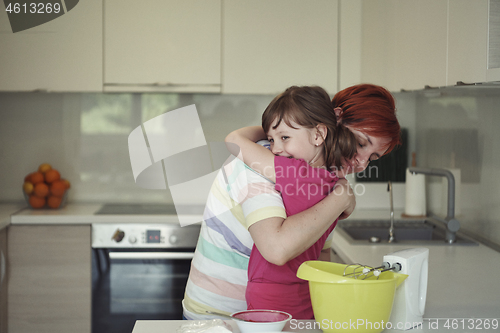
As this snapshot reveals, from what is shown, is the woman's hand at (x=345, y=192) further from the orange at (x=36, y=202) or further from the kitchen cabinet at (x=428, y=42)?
the orange at (x=36, y=202)

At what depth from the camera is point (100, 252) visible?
2.21 m

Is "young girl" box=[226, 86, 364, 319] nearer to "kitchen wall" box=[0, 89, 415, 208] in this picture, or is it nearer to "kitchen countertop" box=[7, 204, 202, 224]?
"kitchen countertop" box=[7, 204, 202, 224]

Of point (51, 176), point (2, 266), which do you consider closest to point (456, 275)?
point (2, 266)

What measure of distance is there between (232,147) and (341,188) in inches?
10.4

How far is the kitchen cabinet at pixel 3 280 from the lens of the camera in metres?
2.13

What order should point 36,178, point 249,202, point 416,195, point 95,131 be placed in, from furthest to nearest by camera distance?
point 95,131, point 36,178, point 416,195, point 249,202

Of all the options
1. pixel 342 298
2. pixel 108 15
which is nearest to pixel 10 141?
pixel 108 15

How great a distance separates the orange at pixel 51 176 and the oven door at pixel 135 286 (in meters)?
0.53

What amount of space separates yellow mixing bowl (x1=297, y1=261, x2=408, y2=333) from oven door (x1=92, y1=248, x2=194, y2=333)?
1483 mm

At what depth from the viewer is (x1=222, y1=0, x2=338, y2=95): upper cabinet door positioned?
2.34 meters

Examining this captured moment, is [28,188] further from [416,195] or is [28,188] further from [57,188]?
[416,195]

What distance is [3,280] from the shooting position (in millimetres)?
2152

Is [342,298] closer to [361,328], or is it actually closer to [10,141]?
[361,328]

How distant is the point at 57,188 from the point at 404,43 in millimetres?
1812
